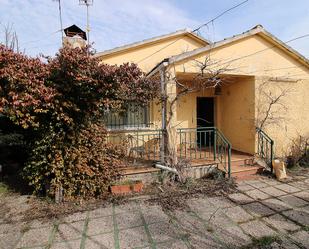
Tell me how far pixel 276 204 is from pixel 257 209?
2.01ft

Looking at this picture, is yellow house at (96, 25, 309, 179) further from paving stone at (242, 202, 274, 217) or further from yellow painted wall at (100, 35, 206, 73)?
paving stone at (242, 202, 274, 217)

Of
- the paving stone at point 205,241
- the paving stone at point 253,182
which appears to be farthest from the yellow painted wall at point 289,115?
the paving stone at point 205,241

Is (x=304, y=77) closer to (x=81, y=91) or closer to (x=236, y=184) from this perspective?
(x=236, y=184)

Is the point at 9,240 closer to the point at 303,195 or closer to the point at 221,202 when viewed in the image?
the point at 221,202

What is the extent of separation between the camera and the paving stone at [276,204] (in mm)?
4789

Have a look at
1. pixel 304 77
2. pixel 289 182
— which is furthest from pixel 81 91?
pixel 304 77

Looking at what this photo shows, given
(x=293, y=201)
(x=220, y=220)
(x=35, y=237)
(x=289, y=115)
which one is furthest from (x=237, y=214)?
(x=289, y=115)

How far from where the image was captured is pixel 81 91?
4.61 meters

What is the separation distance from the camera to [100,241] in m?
3.64

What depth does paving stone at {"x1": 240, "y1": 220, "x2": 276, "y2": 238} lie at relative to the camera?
3.79 metres

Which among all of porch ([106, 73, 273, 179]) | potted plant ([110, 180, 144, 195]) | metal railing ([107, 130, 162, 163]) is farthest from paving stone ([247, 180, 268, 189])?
potted plant ([110, 180, 144, 195])

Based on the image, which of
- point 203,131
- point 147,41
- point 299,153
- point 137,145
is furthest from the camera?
point 147,41

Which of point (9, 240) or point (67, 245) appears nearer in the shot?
point (67, 245)

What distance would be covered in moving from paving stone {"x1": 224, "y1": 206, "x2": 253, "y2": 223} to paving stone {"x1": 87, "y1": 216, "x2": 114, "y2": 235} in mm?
2404
